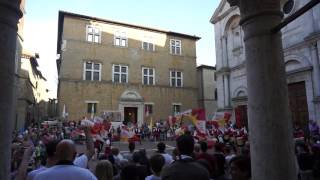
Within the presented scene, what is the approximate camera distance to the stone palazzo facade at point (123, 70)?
30844mm

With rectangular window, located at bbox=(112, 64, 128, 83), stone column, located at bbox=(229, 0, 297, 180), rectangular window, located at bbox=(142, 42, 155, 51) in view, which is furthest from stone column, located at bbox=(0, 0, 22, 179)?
rectangular window, located at bbox=(142, 42, 155, 51)

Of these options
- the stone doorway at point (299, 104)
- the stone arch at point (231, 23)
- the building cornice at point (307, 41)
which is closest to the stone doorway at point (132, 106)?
the stone arch at point (231, 23)

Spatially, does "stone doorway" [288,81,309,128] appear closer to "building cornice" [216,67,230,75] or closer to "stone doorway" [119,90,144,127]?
"building cornice" [216,67,230,75]

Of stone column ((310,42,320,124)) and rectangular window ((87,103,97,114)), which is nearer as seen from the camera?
stone column ((310,42,320,124))

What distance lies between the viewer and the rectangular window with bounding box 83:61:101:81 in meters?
31.8

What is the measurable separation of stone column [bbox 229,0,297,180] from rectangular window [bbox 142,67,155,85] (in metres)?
30.5

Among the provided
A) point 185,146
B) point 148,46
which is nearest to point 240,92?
point 148,46

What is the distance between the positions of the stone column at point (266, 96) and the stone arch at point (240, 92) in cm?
2058

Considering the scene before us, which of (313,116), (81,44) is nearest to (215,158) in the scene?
(313,116)

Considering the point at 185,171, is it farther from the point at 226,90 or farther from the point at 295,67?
the point at 226,90

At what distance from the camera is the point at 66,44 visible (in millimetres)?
31062

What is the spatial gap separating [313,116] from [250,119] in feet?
52.7

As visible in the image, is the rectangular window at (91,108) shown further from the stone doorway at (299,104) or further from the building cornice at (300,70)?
the building cornice at (300,70)

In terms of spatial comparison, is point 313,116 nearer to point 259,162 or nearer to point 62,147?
point 259,162
